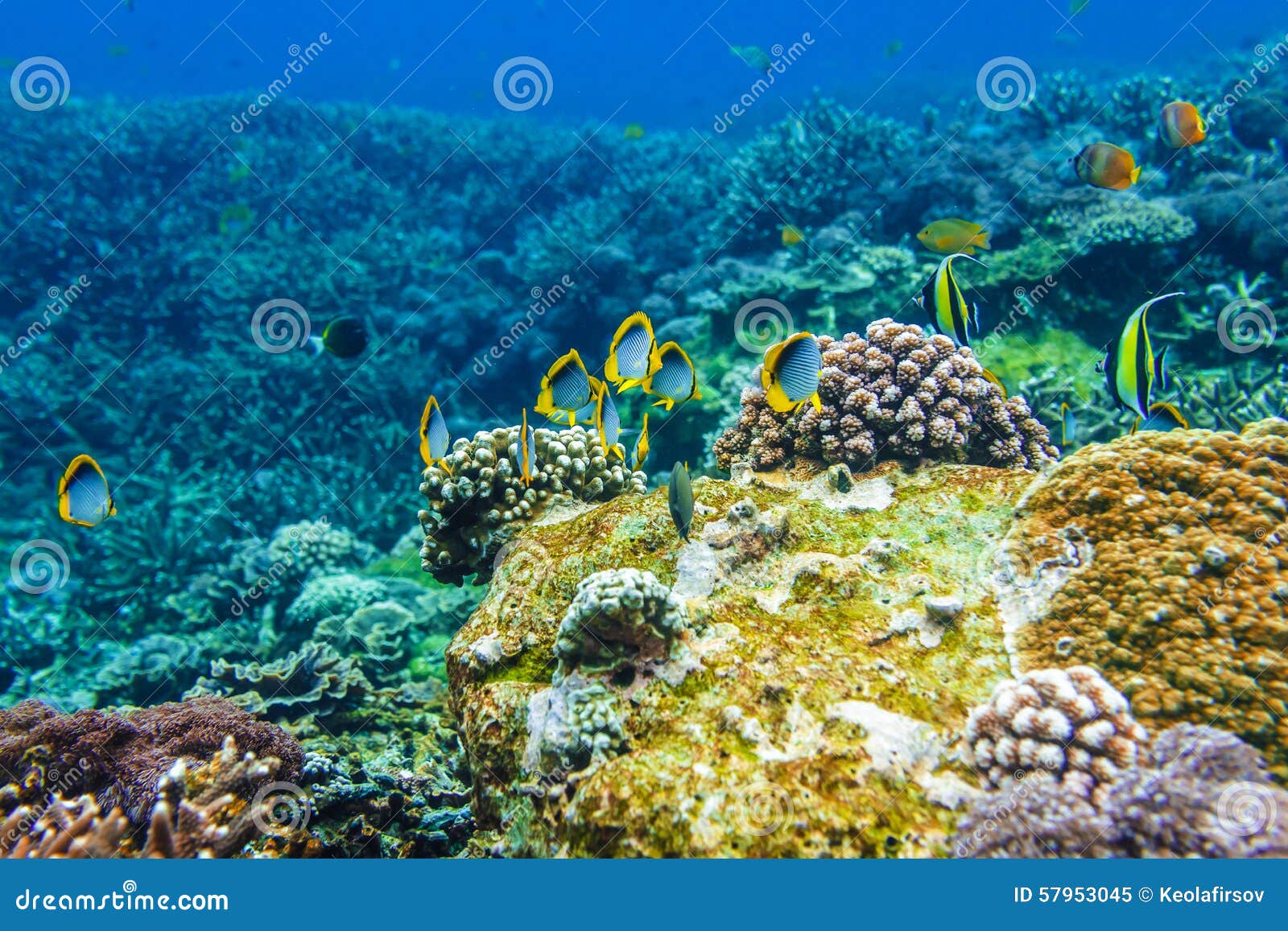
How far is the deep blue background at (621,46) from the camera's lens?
31.0 meters

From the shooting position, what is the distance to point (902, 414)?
12.9ft

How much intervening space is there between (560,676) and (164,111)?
762 inches

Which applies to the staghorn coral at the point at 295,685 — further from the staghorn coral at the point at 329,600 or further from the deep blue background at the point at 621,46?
the deep blue background at the point at 621,46

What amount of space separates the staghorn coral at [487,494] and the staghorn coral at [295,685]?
168 cm

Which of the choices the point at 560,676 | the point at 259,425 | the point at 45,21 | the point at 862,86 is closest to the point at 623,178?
the point at 259,425

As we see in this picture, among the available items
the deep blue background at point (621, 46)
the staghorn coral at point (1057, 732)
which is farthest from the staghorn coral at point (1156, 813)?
the deep blue background at point (621, 46)

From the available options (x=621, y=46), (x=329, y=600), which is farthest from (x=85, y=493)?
(x=621, y=46)

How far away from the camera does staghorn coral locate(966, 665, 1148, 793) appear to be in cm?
203

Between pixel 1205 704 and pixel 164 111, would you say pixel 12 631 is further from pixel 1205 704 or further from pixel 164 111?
pixel 164 111

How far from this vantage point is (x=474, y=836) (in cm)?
273

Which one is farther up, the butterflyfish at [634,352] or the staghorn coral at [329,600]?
the butterflyfish at [634,352]

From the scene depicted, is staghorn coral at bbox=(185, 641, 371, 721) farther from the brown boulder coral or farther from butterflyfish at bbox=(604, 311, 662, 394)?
the brown boulder coral

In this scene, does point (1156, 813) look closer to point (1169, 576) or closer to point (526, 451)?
point (1169, 576)

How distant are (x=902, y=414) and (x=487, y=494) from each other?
281cm
